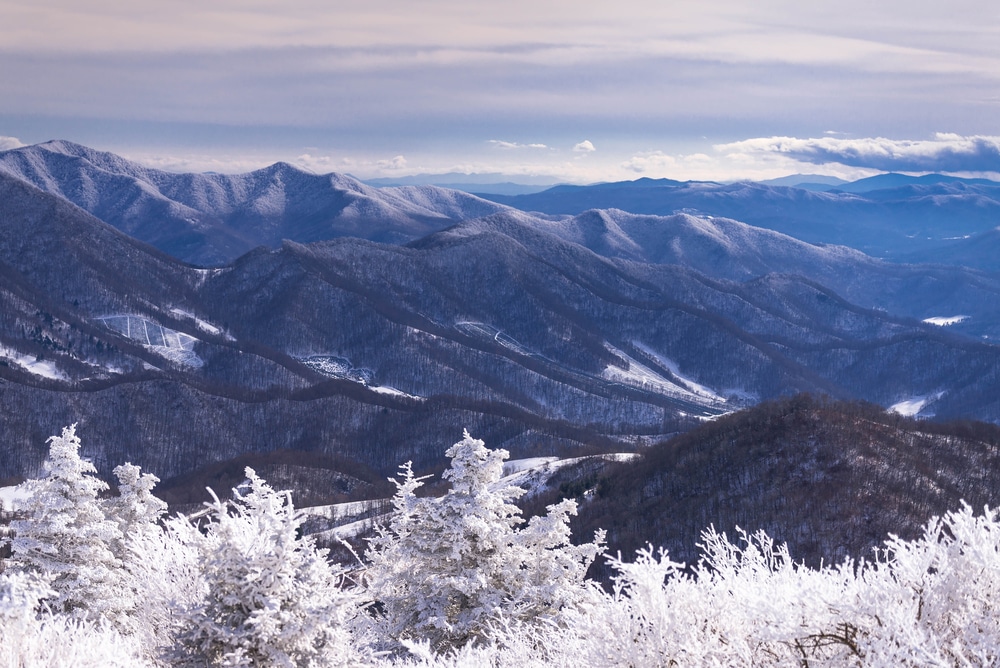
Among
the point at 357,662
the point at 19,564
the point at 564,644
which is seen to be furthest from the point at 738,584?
the point at 19,564

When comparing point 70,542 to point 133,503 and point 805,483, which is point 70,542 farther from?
point 805,483

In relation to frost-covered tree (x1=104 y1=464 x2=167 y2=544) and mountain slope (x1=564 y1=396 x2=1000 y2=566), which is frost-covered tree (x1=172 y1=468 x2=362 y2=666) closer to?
frost-covered tree (x1=104 y1=464 x2=167 y2=544)

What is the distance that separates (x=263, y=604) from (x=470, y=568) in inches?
628

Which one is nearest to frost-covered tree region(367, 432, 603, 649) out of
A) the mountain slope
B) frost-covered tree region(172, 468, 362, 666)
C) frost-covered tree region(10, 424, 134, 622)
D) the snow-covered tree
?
frost-covered tree region(172, 468, 362, 666)

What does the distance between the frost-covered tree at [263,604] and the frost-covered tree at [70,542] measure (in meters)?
21.0

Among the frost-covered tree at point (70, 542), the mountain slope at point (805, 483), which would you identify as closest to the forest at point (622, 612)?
the frost-covered tree at point (70, 542)

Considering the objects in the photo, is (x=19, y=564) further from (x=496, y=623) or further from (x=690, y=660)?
(x=690, y=660)

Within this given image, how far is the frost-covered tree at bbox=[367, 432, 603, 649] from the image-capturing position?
35.2 metres

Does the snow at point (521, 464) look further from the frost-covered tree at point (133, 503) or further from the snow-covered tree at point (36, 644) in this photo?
the snow-covered tree at point (36, 644)

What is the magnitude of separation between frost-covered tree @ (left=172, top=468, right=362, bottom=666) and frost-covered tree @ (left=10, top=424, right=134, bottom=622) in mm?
21031

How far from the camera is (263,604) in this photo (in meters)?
21.2

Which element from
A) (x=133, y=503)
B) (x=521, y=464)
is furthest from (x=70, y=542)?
(x=521, y=464)

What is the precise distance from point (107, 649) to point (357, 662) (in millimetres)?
6419

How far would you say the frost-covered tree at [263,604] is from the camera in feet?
68.6
